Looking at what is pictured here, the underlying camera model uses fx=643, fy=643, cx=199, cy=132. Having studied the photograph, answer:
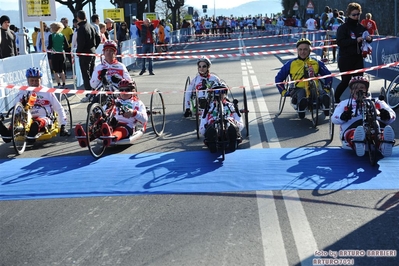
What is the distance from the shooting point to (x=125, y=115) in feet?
30.3

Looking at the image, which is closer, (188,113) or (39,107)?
(39,107)

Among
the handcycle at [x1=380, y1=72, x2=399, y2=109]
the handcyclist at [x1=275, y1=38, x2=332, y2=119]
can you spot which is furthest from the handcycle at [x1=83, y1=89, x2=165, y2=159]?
the handcycle at [x1=380, y1=72, x2=399, y2=109]

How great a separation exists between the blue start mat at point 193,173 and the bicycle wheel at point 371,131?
16 centimetres

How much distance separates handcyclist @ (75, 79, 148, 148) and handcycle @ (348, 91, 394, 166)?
3.28 m

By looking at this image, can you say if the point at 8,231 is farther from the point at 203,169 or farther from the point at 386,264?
the point at 386,264

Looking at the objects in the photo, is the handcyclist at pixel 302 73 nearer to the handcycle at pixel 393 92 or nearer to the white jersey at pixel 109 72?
the handcycle at pixel 393 92

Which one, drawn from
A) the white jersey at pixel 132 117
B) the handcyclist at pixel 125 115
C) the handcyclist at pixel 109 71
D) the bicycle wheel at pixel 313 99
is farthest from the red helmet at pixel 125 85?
the bicycle wheel at pixel 313 99

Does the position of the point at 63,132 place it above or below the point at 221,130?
below

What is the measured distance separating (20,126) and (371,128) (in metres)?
4.84

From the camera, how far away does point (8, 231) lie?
567cm

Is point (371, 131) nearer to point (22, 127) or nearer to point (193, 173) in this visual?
point (193, 173)

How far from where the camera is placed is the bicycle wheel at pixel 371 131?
24.0 ft

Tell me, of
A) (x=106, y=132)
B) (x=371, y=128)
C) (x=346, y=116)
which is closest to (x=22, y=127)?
(x=106, y=132)

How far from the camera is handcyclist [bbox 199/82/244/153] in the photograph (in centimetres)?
811
